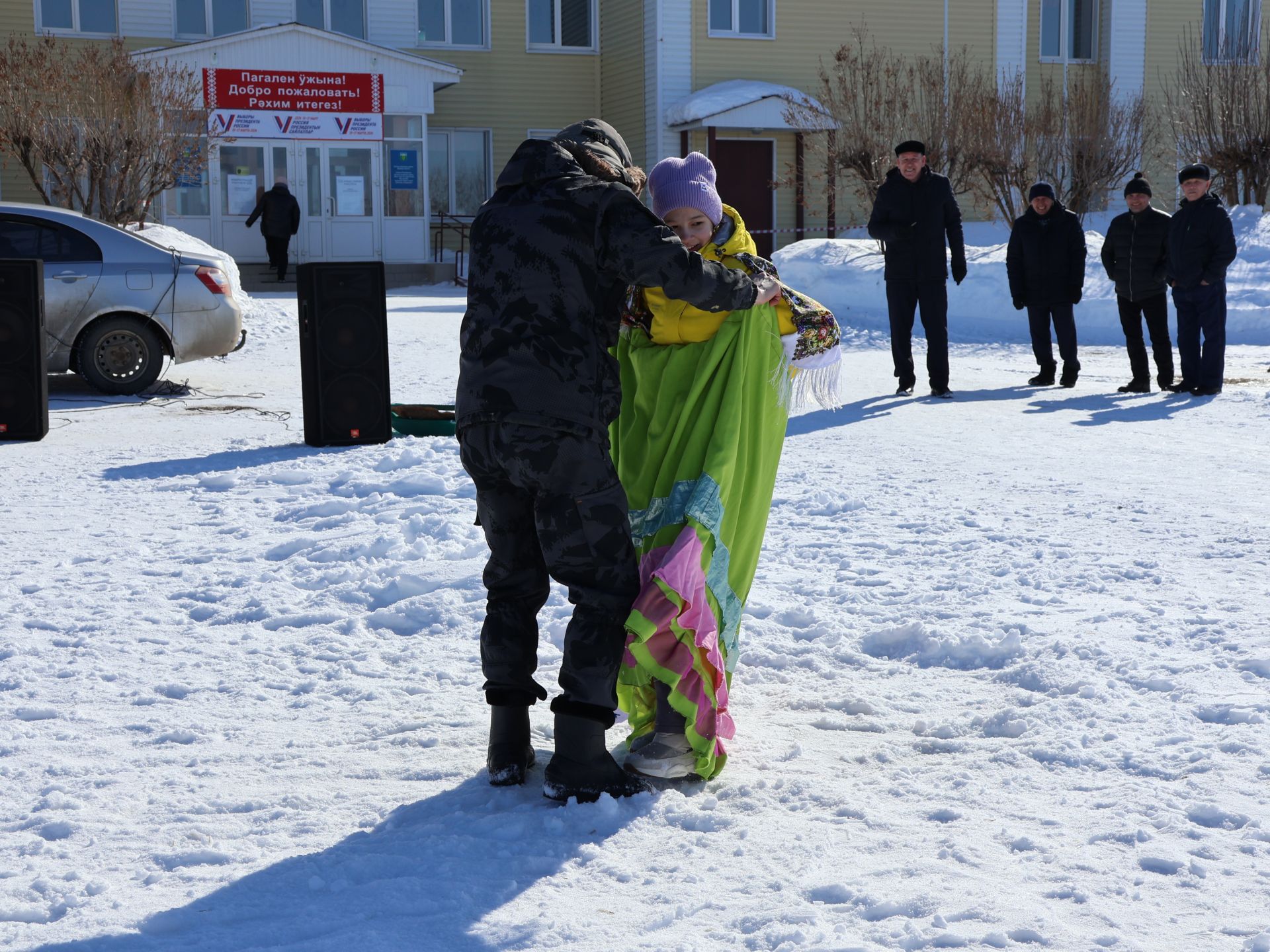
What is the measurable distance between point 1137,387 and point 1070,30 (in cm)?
2098

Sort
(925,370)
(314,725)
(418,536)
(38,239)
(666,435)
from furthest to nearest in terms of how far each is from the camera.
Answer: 1. (925,370)
2. (38,239)
3. (418,536)
4. (314,725)
5. (666,435)

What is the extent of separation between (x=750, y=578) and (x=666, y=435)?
45 cm

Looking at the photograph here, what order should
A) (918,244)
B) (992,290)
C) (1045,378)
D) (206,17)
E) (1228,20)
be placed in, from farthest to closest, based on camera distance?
(1228,20) < (206,17) < (992,290) < (1045,378) < (918,244)

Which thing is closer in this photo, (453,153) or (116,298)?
(116,298)

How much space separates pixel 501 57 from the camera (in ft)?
93.4

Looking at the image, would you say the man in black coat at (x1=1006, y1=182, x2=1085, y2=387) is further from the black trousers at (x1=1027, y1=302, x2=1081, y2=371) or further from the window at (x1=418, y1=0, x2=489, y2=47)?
the window at (x1=418, y1=0, x2=489, y2=47)

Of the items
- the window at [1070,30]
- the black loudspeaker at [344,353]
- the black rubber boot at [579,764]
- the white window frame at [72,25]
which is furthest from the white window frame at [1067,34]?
the black rubber boot at [579,764]

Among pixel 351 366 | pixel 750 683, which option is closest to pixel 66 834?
pixel 750 683

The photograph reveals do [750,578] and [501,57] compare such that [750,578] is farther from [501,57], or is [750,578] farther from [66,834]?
[501,57]

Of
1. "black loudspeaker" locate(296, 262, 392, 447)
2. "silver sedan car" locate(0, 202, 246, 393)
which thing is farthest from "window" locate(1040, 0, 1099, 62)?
"black loudspeaker" locate(296, 262, 392, 447)

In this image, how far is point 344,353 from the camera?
332 inches

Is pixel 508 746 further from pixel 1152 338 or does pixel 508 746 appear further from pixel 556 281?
pixel 1152 338

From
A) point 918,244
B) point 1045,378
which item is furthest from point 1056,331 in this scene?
point 918,244

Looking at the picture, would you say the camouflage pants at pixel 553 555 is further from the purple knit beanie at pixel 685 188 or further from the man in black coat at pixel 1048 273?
the man in black coat at pixel 1048 273
